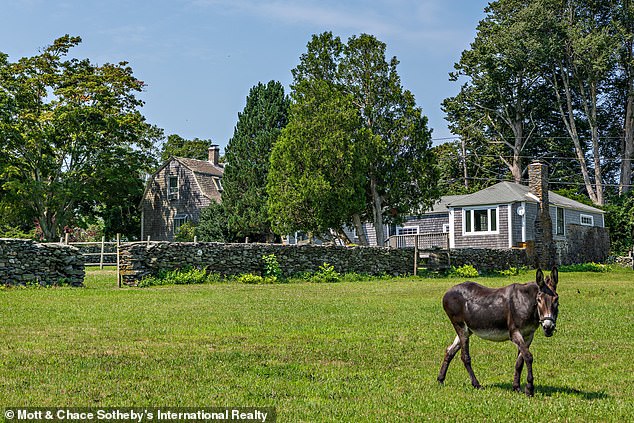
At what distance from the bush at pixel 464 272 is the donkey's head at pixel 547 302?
25.8 meters

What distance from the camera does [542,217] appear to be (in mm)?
40750

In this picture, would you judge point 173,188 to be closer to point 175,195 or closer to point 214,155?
point 175,195

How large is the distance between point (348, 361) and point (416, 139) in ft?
Result: 91.4

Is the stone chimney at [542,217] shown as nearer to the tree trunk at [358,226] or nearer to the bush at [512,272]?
the bush at [512,272]

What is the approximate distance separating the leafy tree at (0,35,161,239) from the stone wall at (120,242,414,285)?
894 inches

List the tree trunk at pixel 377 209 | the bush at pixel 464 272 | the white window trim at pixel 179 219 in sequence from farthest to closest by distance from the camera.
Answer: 1. the white window trim at pixel 179 219
2. the tree trunk at pixel 377 209
3. the bush at pixel 464 272

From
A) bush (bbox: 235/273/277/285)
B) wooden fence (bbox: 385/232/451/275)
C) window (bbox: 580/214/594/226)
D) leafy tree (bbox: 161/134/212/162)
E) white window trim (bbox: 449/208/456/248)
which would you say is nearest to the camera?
bush (bbox: 235/273/277/285)

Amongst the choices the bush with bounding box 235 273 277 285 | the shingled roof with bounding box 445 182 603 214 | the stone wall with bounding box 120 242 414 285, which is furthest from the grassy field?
the shingled roof with bounding box 445 182 603 214

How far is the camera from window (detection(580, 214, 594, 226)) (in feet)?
150

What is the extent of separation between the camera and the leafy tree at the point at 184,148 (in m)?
72.1

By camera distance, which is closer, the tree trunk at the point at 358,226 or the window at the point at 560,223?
the tree trunk at the point at 358,226

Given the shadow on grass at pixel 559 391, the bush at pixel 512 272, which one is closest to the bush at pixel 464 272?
the bush at pixel 512 272

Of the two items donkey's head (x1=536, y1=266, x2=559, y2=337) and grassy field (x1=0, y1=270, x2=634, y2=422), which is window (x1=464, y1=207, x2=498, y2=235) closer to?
grassy field (x1=0, y1=270, x2=634, y2=422)

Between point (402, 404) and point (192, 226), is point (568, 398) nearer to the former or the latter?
point (402, 404)
